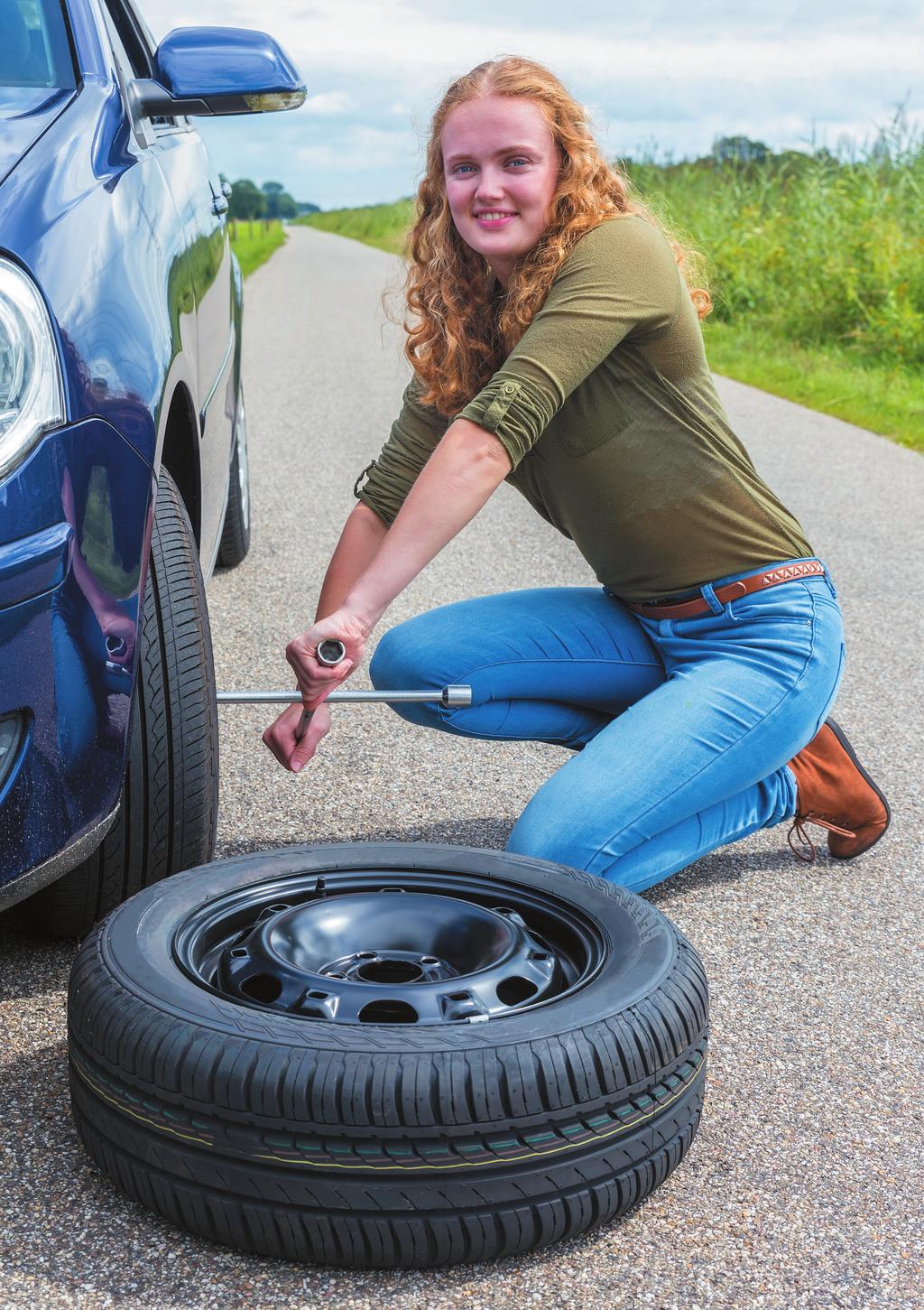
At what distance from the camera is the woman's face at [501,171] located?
248cm

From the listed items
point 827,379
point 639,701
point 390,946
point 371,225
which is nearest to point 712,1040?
point 390,946

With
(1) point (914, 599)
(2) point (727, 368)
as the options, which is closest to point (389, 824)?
(1) point (914, 599)

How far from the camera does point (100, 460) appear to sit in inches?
69.8

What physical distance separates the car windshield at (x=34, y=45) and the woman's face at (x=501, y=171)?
27.1 inches

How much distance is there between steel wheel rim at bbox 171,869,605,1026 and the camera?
174cm

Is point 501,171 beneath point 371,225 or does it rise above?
above

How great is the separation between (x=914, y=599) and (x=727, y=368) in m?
6.47

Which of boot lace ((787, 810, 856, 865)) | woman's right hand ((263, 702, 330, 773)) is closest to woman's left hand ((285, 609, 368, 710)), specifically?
woman's right hand ((263, 702, 330, 773))

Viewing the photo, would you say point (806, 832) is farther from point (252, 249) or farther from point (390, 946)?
point (252, 249)

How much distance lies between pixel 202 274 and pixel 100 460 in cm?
137

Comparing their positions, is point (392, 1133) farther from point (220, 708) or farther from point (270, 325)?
point (270, 325)

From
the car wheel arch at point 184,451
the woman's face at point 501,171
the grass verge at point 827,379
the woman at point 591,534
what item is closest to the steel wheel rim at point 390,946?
the woman at point 591,534

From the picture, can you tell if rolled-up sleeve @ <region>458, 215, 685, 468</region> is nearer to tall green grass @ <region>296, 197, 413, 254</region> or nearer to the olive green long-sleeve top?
the olive green long-sleeve top

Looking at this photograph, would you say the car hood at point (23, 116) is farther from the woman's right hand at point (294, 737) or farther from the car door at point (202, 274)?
the woman's right hand at point (294, 737)
